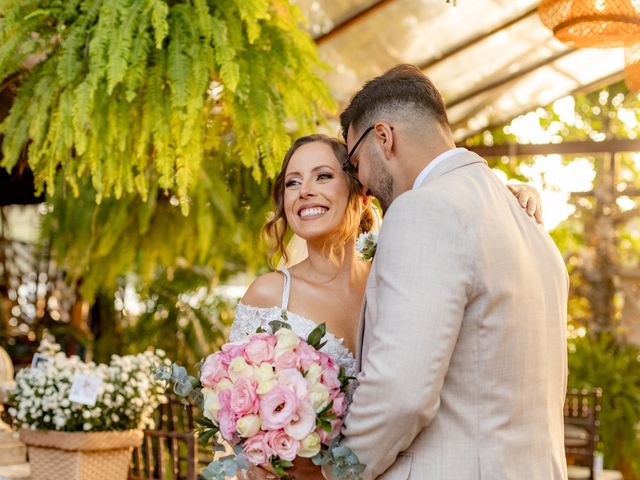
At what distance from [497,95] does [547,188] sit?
3229 mm

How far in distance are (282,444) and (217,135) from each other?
1.80 metres

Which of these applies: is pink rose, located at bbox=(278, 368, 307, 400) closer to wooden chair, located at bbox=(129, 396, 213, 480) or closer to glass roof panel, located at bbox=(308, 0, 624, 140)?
wooden chair, located at bbox=(129, 396, 213, 480)

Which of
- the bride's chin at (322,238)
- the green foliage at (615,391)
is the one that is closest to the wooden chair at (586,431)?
the green foliage at (615,391)

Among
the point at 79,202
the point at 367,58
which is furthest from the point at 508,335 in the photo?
the point at 367,58

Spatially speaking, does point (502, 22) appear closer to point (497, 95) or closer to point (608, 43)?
point (497, 95)

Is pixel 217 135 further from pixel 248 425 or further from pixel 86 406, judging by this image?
pixel 248 425

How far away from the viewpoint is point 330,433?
1625mm

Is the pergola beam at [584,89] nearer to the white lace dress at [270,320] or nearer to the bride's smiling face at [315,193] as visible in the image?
the bride's smiling face at [315,193]

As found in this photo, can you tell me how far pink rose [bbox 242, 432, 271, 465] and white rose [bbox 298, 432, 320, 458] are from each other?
0.20 ft

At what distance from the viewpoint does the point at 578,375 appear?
7387mm

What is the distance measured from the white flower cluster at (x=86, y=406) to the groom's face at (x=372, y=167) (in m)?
1.59

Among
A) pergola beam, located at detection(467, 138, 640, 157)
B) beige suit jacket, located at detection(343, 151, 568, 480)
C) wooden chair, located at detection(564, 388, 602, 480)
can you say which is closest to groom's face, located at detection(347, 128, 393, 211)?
beige suit jacket, located at detection(343, 151, 568, 480)

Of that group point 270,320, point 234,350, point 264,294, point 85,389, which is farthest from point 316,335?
point 85,389

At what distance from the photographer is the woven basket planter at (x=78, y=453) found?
3088 mm
